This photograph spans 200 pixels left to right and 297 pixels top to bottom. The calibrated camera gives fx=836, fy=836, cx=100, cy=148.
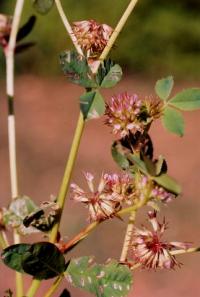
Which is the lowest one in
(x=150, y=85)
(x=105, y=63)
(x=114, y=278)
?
(x=150, y=85)

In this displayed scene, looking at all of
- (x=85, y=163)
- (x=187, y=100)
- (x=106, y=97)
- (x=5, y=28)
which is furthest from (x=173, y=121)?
(x=106, y=97)

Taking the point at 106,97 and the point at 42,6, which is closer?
the point at 42,6

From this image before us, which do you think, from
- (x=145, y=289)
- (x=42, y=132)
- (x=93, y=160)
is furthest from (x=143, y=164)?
(x=42, y=132)

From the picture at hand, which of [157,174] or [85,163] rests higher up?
[157,174]

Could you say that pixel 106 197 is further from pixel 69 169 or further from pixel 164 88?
pixel 164 88

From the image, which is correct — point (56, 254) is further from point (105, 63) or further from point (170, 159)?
point (170, 159)
